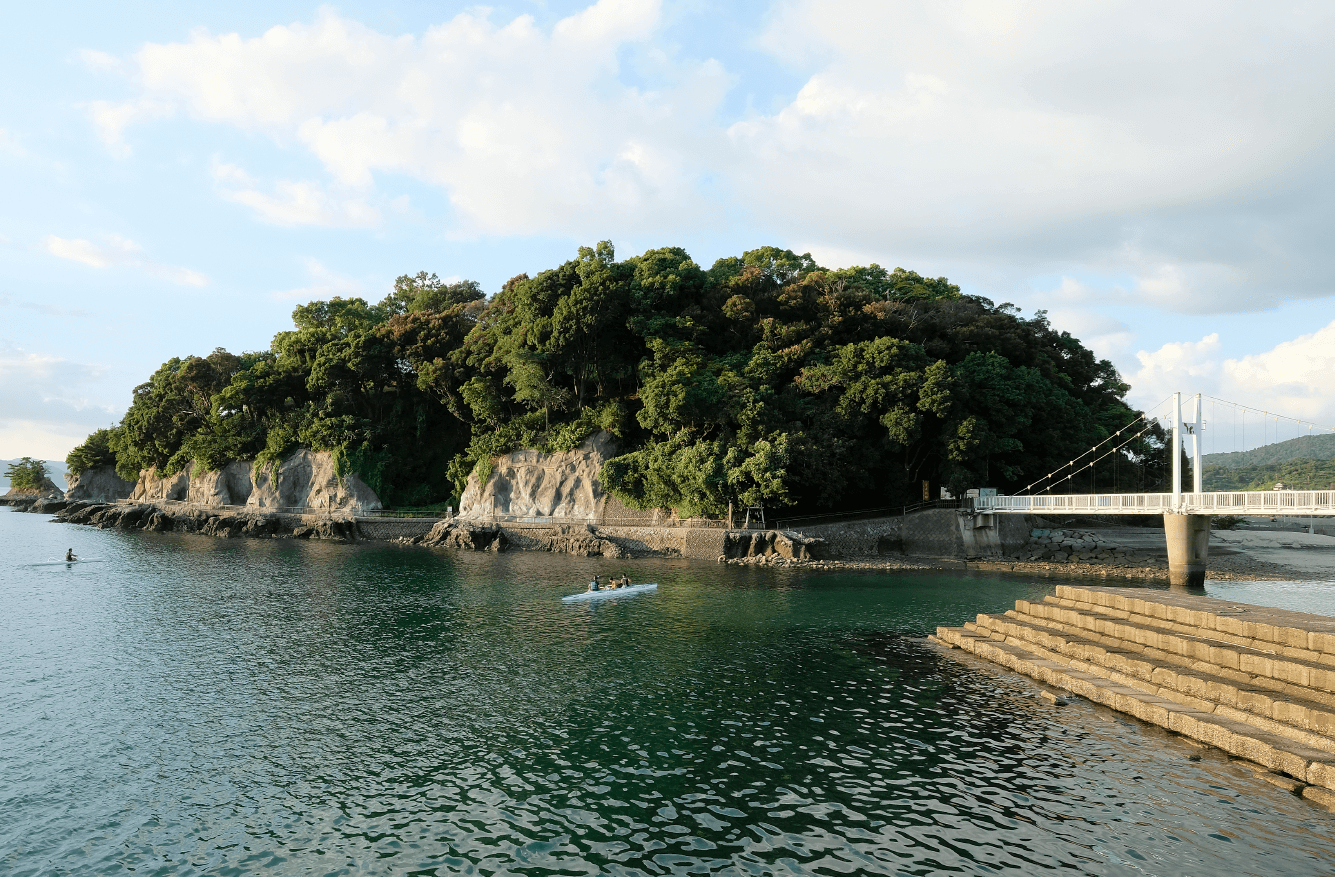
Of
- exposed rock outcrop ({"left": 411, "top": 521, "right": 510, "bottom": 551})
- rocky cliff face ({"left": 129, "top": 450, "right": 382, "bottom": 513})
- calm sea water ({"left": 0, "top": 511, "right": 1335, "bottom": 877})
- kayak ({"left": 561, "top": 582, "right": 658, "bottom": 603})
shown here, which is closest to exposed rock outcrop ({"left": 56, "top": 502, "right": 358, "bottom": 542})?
rocky cliff face ({"left": 129, "top": 450, "right": 382, "bottom": 513})

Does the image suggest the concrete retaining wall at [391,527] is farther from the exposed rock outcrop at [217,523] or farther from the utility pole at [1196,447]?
the utility pole at [1196,447]

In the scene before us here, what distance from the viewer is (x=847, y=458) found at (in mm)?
A: 57844

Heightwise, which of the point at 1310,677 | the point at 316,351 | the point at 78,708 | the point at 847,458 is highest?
the point at 316,351

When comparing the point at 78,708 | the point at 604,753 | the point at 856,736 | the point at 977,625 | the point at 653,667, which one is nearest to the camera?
the point at 604,753

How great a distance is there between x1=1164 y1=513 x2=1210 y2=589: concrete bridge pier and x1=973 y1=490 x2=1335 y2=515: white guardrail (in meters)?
0.95

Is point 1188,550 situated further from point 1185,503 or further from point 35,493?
point 35,493

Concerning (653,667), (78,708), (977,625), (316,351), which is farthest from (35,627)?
(316,351)

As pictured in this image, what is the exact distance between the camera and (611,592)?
134 ft

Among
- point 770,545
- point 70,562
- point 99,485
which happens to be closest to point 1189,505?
point 770,545

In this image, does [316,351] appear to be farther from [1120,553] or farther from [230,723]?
[1120,553]

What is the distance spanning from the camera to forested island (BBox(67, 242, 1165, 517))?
191 ft

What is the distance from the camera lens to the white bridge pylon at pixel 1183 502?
1560 inches

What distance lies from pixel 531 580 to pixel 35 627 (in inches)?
947

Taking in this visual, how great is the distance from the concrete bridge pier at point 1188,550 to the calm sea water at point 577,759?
2305 cm
